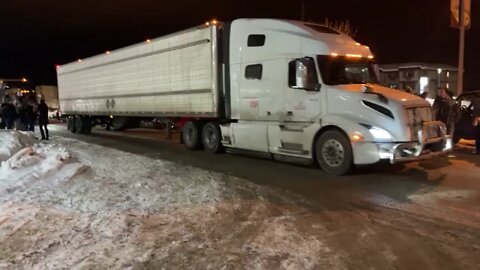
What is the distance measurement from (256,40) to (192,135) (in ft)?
13.9

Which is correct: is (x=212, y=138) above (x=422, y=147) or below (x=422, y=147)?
below

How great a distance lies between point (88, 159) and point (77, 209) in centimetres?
574

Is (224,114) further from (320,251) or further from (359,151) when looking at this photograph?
(320,251)

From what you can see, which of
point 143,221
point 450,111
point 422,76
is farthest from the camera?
point 422,76

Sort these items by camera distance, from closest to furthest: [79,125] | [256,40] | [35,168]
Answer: [35,168] → [256,40] → [79,125]

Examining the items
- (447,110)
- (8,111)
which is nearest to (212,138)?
(447,110)

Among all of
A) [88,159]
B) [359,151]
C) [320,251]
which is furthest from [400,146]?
[88,159]

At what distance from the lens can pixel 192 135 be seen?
15.3m

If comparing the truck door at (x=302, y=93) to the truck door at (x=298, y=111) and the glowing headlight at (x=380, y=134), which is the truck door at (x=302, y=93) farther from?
the glowing headlight at (x=380, y=134)

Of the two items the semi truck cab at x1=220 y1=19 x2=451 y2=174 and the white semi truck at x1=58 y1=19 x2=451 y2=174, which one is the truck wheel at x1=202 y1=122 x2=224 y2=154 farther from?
the semi truck cab at x1=220 y1=19 x2=451 y2=174

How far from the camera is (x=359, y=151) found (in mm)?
9805

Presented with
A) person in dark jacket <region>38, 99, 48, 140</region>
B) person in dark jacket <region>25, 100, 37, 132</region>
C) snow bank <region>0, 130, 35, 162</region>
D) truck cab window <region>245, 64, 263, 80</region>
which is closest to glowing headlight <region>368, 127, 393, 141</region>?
truck cab window <region>245, 64, 263, 80</region>

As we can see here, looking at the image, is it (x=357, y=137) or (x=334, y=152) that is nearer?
(x=357, y=137)

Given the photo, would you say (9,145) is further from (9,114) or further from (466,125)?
(466,125)
